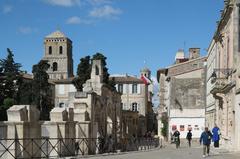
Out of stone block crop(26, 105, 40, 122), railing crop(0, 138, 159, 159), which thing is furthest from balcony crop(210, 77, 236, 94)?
stone block crop(26, 105, 40, 122)

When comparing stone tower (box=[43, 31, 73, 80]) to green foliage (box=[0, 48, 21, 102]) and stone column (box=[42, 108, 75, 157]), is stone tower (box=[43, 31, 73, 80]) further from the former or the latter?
stone column (box=[42, 108, 75, 157])

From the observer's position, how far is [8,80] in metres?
86.3

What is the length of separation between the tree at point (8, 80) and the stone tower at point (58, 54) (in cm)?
6270

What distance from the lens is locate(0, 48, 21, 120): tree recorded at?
260 ft

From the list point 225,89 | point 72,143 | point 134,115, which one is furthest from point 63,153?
point 134,115

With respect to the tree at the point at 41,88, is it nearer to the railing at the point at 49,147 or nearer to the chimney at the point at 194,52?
the chimney at the point at 194,52

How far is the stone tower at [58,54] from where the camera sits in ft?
516

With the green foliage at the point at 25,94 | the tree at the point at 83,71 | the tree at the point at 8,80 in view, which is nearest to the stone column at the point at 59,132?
the tree at the point at 8,80

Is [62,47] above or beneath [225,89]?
above

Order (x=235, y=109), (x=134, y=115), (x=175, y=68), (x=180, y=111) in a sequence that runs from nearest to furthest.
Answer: (x=235, y=109)
(x=180, y=111)
(x=175, y=68)
(x=134, y=115)

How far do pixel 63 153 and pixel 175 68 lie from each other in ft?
167

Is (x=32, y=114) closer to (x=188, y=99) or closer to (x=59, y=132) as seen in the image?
(x=59, y=132)

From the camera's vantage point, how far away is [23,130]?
76.3 ft

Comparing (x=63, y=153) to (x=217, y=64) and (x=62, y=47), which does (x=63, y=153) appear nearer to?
(x=217, y=64)
